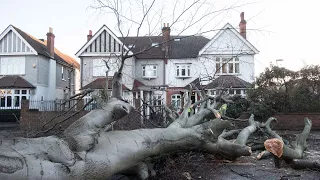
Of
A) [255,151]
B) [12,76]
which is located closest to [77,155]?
[255,151]

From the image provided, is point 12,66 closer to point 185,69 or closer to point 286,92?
point 185,69

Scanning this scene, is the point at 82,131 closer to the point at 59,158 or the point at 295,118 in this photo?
the point at 59,158

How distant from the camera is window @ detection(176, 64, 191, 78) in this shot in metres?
26.1

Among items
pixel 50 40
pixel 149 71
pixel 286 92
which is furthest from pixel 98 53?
pixel 286 92

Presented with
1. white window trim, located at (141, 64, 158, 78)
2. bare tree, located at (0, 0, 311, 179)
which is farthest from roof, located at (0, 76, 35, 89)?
bare tree, located at (0, 0, 311, 179)

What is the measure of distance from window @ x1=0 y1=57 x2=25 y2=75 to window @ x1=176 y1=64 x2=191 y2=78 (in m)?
13.7

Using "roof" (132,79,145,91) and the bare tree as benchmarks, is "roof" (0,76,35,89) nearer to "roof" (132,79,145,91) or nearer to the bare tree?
"roof" (132,79,145,91)

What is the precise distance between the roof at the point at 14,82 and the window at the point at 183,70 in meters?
12.8

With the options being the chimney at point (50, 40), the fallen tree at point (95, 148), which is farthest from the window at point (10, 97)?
the fallen tree at point (95, 148)

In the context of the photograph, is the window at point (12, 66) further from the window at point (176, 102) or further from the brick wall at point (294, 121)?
the brick wall at point (294, 121)

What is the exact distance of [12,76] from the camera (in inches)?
1023

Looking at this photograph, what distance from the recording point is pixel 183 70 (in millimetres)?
26266

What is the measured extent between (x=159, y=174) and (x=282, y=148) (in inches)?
104

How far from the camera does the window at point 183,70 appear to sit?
26109 mm
